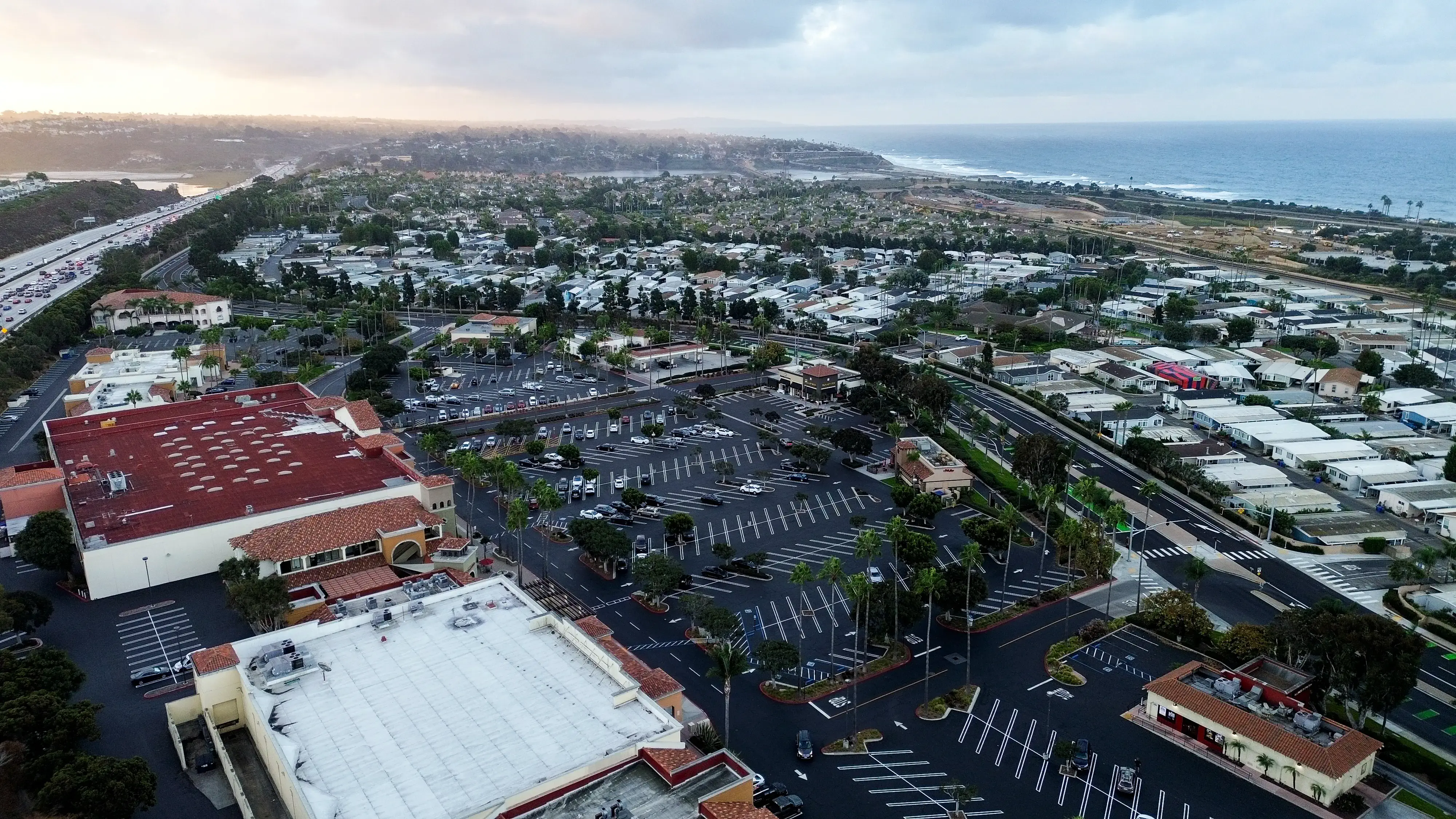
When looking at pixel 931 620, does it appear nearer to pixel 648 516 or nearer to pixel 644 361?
pixel 648 516

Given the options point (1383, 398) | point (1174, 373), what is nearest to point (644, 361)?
point (1174, 373)

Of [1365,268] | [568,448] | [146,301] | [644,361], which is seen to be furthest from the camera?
[1365,268]

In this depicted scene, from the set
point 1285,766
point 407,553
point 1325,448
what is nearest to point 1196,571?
point 1285,766

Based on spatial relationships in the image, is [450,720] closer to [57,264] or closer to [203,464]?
[203,464]

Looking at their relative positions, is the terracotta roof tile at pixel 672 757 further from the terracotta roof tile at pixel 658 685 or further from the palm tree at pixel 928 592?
the palm tree at pixel 928 592

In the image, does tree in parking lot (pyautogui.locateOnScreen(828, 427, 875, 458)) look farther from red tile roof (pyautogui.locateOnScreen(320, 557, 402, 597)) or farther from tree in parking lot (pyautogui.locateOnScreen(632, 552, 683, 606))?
red tile roof (pyautogui.locateOnScreen(320, 557, 402, 597))

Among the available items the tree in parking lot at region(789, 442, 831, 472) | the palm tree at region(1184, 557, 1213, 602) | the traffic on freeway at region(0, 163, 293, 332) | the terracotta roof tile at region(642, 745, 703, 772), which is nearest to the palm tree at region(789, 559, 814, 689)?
Answer: the terracotta roof tile at region(642, 745, 703, 772)

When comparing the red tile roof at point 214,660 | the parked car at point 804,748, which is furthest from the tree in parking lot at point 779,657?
the red tile roof at point 214,660
